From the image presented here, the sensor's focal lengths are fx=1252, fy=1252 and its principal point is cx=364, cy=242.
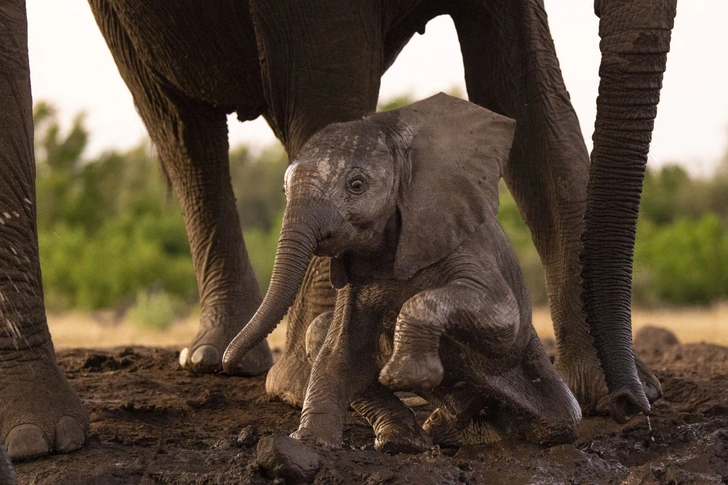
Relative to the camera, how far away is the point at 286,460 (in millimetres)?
2736

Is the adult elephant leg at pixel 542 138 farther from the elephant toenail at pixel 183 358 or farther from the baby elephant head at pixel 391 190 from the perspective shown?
the elephant toenail at pixel 183 358

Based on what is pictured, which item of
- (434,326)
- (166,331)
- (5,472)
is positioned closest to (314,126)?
(434,326)

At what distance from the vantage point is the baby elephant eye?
2988 millimetres

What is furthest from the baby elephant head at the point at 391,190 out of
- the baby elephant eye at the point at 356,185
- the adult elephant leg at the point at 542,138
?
the adult elephant leg at the point at 542,138

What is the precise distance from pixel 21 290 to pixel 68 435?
43 centimetres

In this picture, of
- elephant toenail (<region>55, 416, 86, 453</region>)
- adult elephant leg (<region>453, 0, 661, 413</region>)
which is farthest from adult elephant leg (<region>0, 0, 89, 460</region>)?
adult elephant leg (<region>453, 0, 661, 413</region>)

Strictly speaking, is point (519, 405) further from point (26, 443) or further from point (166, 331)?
point (166, 331)

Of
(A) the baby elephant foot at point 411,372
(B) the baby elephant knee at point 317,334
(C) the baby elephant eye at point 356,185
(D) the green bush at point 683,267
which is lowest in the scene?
(A) the baby elephant foot at point 411,372

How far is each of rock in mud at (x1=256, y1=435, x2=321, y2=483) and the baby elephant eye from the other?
0.61m

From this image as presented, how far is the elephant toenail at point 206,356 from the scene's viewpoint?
500 centimetres

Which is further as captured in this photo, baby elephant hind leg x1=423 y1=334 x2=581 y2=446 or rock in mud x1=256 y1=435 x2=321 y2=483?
baby elephant hind leg x1=423 y1=334 x2=581 y2=446

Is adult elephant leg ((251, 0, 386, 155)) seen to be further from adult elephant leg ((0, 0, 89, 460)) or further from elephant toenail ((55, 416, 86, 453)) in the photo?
elephant toenail ((55, 416, 86, 453))

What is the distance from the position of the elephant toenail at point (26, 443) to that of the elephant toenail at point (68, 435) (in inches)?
1.5

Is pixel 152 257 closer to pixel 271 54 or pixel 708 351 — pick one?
pixel 708 351
